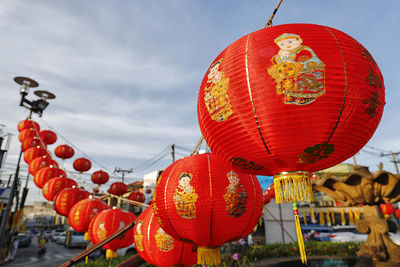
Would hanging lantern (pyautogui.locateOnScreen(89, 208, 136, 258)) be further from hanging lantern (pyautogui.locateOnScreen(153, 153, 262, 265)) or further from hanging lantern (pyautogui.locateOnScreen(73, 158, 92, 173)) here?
hanging lantern (pyautogui.locateOnScreen(73, 158, 92, 173))

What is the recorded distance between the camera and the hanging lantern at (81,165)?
9430 mm

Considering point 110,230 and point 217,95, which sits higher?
point 217,95

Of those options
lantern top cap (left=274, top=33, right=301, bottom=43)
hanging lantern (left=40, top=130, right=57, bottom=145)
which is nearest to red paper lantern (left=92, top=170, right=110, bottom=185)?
hanging lantern (left=40, top=130, right=57, bottom=145)

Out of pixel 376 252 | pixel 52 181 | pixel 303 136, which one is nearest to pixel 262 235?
pixel 376 252

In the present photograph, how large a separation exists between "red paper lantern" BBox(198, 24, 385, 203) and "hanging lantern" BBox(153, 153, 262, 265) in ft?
2.81

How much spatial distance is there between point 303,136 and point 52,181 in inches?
318

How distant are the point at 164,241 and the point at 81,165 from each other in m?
7.66

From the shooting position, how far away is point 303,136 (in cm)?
147

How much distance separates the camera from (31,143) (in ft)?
29.7

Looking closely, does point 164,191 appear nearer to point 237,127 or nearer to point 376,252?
point 237,127

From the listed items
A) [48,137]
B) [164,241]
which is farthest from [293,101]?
[48,137]

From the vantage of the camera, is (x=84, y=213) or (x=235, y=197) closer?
(x=235, y=197)

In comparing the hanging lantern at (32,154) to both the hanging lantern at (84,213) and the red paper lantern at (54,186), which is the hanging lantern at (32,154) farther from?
the hanging lantern at (84,213)

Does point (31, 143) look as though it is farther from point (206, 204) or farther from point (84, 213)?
point (206, 204)
